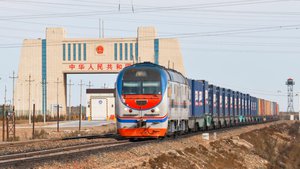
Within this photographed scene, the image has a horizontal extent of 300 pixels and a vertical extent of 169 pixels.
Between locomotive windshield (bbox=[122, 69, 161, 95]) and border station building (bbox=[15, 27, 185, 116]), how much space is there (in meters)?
61.0

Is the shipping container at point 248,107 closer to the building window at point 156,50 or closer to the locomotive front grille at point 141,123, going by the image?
the building window at point 156,50

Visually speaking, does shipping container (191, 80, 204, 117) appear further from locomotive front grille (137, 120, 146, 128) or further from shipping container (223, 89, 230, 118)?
shipping container (223, 89, 230, 118)

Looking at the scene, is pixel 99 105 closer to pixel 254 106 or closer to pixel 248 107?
→ pixel 254 106

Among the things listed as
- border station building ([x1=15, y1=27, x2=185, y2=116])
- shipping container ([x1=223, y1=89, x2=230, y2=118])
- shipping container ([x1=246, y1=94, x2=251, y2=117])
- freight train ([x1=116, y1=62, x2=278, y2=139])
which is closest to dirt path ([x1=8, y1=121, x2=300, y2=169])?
freight train ([x1=116, y1=62, x2=278, y2=139])

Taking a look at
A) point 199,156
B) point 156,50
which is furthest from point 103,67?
point 199,156

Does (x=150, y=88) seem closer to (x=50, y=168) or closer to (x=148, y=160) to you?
(x=148, y=160)

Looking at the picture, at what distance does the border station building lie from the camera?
93625 millimetres

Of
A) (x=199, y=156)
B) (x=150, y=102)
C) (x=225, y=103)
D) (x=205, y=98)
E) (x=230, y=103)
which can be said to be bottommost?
(x=199, y=156)

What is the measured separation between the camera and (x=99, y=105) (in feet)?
305

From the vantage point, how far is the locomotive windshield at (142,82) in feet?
95.3

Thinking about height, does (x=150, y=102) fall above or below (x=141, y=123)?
above

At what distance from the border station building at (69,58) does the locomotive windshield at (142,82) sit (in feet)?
200

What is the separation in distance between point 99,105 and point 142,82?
210 feet

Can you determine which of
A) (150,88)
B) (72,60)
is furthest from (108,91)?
(150,88)
